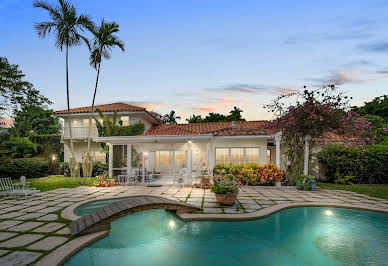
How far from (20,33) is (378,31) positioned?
2079 cm

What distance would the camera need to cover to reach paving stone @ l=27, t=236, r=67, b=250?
3.56m

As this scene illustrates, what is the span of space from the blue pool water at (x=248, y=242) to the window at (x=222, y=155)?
7459 millimetres

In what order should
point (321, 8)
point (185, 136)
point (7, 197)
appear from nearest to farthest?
point (7, 197) → point (321, 8) → point (185, 136)

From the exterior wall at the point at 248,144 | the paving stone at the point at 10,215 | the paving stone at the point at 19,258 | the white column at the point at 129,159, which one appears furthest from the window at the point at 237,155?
the paving stone at the point at 19,258

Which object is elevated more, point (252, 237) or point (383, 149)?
point (383, 149)

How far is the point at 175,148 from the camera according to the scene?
1366 centimetres

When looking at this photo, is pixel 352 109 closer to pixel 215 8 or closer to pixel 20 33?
pixel 215 8

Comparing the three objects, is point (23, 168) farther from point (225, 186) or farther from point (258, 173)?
point (258, 173)

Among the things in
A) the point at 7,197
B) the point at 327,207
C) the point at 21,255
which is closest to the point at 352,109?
the point at 327,207

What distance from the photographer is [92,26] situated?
11.3m

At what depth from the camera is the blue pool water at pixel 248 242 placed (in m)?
3.87

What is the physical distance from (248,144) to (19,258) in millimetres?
12283

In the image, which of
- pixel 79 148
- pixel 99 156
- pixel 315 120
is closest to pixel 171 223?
pixel 315 120

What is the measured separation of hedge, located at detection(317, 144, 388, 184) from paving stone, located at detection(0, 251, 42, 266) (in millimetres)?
14498
